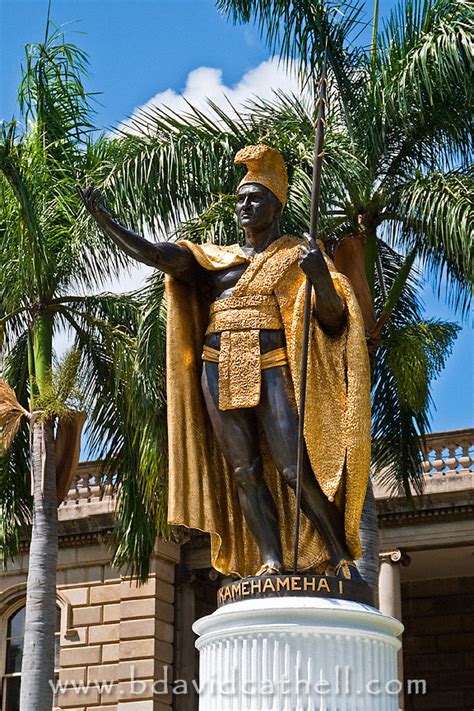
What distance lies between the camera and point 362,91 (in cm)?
1468

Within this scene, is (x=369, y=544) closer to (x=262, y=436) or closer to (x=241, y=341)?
(x=262, y=436)

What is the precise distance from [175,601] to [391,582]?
453 centimetres

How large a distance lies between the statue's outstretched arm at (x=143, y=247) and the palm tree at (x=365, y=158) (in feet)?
20.0

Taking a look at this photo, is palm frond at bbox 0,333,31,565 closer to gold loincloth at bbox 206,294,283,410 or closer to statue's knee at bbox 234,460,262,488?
gold loincloth at bbox 206,294,283,410

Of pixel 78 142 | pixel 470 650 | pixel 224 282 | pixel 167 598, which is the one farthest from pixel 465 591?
pixel 224 282

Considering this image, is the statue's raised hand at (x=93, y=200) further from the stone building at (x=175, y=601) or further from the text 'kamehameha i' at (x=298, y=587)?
the stone building at (x=175, y=601)

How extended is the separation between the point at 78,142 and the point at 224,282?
9745 mm

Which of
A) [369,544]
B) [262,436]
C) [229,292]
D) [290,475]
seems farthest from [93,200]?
[369,544]

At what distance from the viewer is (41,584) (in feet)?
48.4

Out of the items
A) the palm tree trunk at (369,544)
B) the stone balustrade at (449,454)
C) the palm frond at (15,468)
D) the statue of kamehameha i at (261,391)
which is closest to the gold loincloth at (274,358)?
the statue of kamehameha i at (261,391)

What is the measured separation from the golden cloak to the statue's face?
15 cm

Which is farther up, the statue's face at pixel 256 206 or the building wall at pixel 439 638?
the building wall at pixel 439 638

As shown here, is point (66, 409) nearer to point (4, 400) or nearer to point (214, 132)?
point (4, 400)

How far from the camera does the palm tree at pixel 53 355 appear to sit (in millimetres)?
14688
